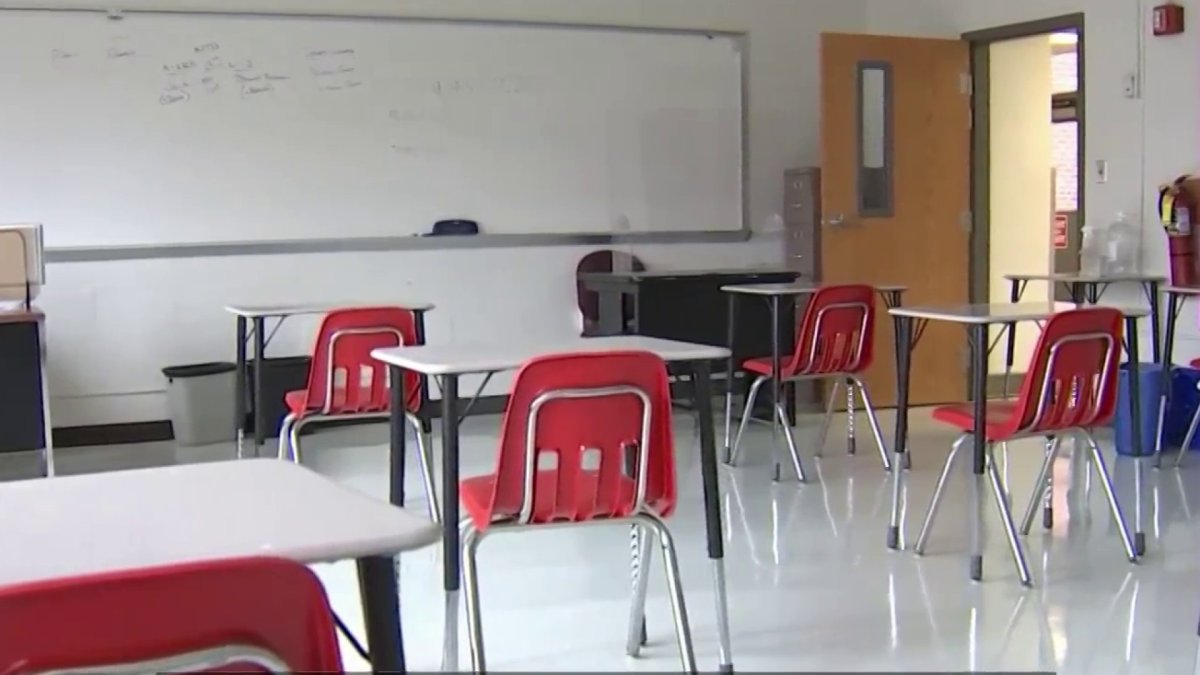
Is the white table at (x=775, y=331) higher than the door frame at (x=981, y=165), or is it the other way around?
the door frame at (x=981, y=165)

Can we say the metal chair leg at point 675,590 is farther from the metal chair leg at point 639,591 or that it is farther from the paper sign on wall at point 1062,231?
the paper sign on wall at point 1062,231

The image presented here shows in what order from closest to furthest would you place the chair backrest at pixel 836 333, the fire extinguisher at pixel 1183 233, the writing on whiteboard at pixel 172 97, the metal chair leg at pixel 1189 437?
the chair backrest at pixel 836 333 < the metal chair leg at pixel 1189 437 < the fire extinguisher at pixel 1183 233 < the writing on whiteboard at pixel 172 97

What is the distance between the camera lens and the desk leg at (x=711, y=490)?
2.72 metres

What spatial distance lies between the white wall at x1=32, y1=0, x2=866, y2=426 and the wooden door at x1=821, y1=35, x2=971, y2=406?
0.70 meters

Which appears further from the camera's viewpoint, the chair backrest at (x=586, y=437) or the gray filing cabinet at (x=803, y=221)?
the gray filing cabinet at (x=803, y=221)

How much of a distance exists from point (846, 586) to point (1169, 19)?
3.73 metres

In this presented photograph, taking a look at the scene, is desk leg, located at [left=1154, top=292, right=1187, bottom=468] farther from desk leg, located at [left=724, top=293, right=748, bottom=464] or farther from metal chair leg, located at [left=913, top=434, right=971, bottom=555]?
metal chair leg, located at [left=913, top=434, right=971, bottom=555]

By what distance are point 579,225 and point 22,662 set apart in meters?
6.22

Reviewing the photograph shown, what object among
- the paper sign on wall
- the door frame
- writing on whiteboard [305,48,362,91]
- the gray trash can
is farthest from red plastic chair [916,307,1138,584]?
the paper sign on wall

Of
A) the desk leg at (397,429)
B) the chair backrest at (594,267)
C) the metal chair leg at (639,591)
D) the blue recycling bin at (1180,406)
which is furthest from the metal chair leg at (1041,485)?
the chair backrest at (594,267)

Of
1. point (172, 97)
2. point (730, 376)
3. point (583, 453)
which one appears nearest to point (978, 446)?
point (583, 453)

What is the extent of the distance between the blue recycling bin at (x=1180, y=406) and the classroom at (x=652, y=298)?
23mm

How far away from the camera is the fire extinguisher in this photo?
5.64 m

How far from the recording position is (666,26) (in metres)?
7.23
